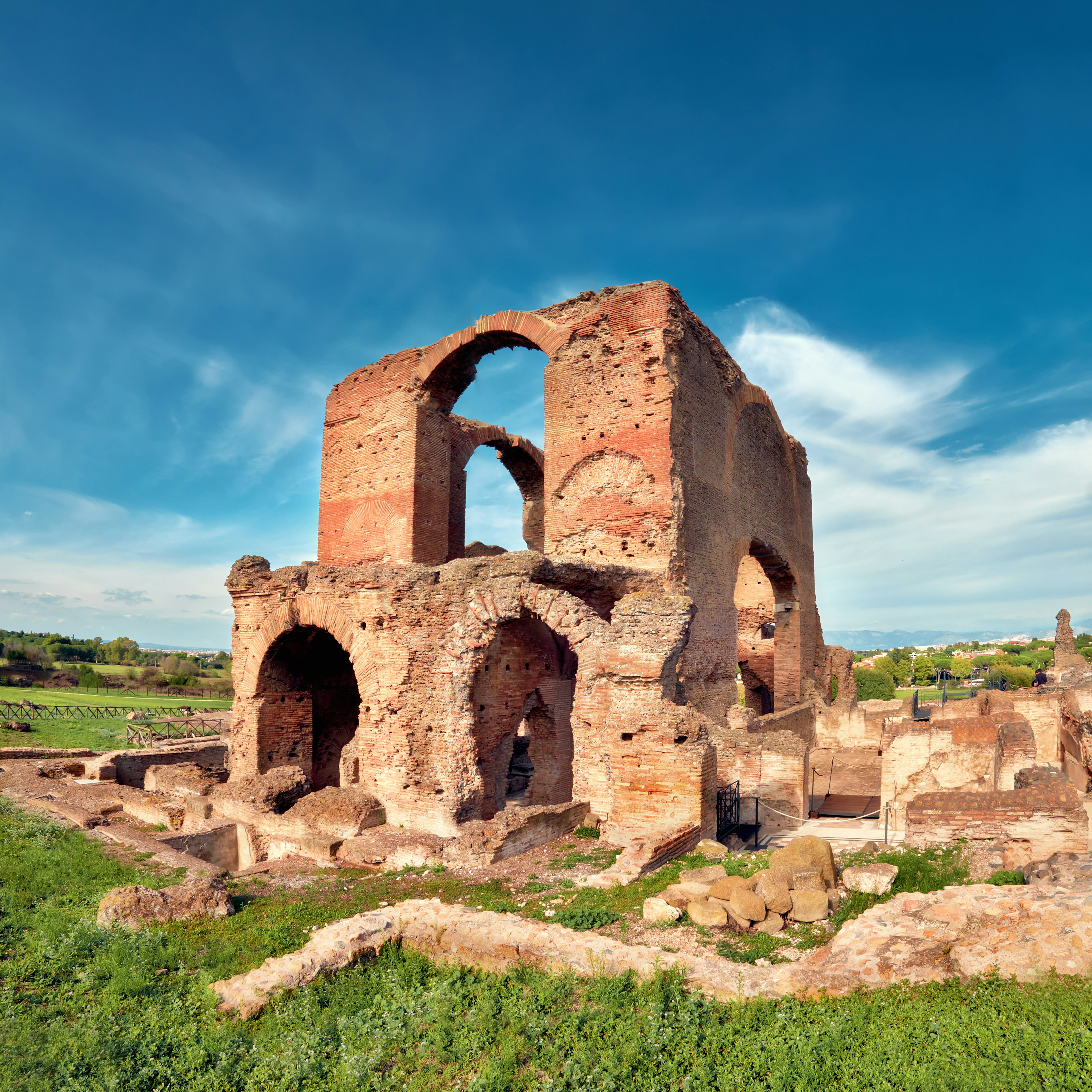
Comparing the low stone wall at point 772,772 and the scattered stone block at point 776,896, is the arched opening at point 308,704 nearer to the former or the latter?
the low stone wall at point 772,772

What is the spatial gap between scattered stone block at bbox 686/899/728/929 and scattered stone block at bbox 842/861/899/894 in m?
1.20

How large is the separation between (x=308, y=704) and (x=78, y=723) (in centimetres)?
1774

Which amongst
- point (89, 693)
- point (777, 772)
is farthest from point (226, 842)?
point (89, 693)

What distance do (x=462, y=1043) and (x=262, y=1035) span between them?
3.83 feet

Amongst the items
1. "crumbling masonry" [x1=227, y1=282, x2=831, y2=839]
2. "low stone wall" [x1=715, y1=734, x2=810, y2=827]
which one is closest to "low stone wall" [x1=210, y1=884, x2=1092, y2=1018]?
"crumbling masonry" [x1=227, y1=282, x2=831, y2=839]

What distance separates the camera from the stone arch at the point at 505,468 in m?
16.8

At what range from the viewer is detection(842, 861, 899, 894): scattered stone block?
550 centimetres

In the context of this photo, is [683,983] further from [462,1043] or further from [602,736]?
[602,736]

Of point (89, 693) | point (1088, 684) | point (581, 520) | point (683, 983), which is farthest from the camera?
point (89, 693)

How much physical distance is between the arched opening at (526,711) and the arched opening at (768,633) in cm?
814

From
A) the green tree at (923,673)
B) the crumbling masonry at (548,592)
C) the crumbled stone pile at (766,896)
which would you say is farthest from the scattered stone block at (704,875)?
the green tree at (923,673)

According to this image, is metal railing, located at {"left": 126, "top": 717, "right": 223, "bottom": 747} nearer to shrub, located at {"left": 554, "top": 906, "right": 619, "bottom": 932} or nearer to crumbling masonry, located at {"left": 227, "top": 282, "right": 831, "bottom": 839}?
crumbling masonry, located at {"left": 227, "top": 282, "right": 831, "bottom": 839}

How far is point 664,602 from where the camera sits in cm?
848

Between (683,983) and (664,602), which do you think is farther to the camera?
(664,602)
